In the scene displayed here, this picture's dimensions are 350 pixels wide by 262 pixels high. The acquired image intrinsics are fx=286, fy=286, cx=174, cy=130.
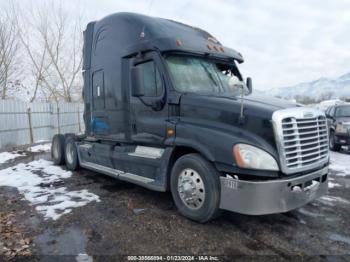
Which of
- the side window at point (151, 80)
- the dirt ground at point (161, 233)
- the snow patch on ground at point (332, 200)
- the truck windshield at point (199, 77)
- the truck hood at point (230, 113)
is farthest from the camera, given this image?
the snow patch on ground at point (332, 200)

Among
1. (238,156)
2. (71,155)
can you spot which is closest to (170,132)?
(238,156)

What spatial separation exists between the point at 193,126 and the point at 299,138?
1.36 meters

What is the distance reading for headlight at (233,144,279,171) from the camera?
3.32 m

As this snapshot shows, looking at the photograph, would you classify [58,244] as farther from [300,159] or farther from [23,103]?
[23,103]

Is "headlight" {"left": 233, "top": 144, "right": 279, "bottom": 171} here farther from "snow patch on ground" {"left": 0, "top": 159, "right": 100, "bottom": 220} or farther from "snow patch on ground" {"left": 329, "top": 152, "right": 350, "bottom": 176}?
"snow patch on ground" {"left": 329, "top": 152, "right": 350, "bottom": 176}

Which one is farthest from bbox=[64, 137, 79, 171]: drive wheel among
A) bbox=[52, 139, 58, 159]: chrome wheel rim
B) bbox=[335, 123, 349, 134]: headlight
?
bbox=[335, 123, 349, 134]: headlight

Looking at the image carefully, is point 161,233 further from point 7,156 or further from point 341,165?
point 7,156

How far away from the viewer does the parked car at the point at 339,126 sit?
1070 centimetres

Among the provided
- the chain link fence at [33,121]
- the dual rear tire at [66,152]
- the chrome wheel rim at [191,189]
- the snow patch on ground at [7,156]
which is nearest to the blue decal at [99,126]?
the dual rear tire at [66,152]

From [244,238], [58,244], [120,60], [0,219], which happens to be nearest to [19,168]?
[0,219]

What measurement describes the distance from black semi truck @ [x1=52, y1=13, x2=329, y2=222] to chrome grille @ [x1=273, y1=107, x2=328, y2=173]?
13 millimetres

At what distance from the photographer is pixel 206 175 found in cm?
369

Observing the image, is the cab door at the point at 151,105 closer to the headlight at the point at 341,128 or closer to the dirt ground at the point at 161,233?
the dirt ground at the point at 161,233

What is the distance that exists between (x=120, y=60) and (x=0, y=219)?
326 centimetres
